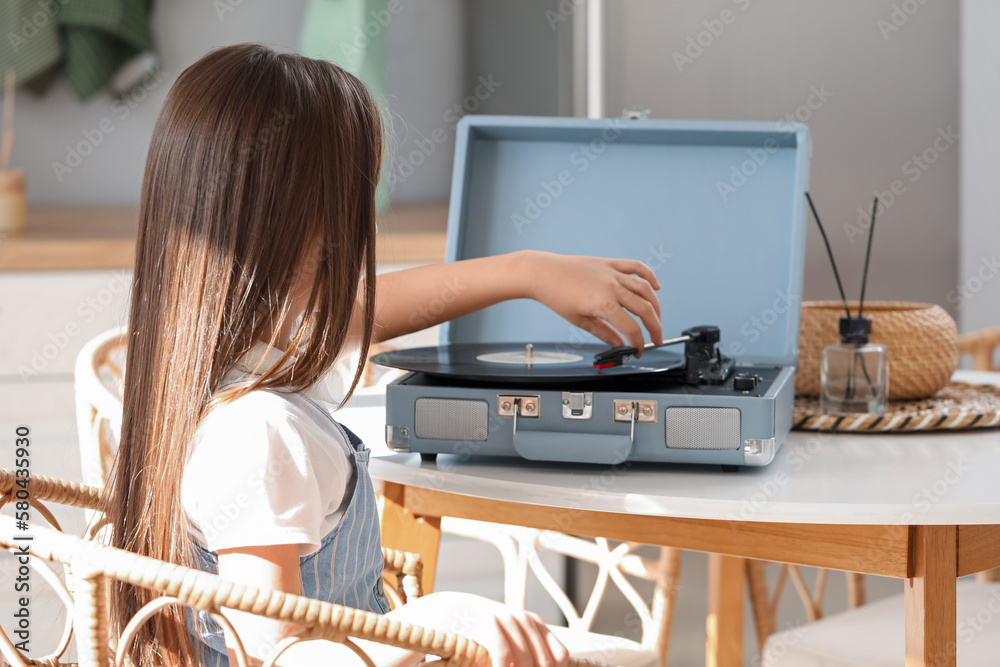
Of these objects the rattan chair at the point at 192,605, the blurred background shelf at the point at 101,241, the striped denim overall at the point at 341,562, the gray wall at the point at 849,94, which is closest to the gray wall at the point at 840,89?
the gray wall at the point at 849,94

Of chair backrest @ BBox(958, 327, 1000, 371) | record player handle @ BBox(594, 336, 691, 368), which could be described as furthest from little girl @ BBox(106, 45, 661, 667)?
chair backrest @ BBox(958, 327, 1000, 371)

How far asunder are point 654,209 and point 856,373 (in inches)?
13.4

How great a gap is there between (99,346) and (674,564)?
2.68 ft

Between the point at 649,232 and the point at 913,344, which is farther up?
the point at 649,232

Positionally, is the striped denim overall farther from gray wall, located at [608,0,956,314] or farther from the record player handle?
gray wall, located at [608,0,956,314]

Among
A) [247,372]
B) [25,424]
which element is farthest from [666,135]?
[25,424]

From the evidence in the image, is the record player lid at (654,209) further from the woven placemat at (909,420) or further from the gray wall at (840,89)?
the gray wall at (840,89)

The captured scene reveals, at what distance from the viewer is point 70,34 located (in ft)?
6.91

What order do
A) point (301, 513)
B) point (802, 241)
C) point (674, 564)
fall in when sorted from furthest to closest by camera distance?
point (674, 564) < point (802, 241) < point (301, 513)

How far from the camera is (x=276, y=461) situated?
0.60m

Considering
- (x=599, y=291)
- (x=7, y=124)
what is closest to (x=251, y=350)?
(x=599, y=291)

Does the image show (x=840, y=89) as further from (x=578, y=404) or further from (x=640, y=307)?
(x=578, y=404)

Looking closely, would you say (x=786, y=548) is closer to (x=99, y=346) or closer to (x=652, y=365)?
(x=652, y=365)

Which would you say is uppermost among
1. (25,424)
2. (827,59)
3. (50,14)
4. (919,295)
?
(50,14)
